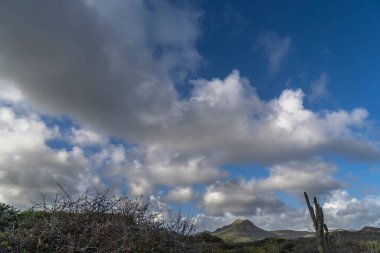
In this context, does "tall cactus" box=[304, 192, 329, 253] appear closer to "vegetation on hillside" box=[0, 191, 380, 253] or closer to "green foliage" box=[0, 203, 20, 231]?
"vegetation on hillside" box=[0, 191, 380, 253]

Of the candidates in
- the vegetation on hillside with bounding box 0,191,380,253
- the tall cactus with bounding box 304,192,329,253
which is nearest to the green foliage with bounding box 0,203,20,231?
the vegetation on hillside with bounding box 0,191,380,253

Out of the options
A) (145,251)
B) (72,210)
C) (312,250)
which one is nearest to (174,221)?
(145,251)

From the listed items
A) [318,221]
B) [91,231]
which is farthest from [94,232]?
[318,221]

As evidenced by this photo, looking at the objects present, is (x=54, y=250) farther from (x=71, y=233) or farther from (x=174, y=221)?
(x=174, y=221)

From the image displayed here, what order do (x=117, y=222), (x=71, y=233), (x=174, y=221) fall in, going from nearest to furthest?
(x=71, y=233), (x=117, y=222), (x=174, y=221)

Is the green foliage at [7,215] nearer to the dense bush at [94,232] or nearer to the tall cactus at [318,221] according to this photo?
the dense bush at [94,232]

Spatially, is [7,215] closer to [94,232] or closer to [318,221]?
[94,232]

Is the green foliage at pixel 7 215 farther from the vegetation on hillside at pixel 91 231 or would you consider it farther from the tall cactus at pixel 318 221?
the tall cactus at pixel 318 221

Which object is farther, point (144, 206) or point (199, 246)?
point (199, 246)

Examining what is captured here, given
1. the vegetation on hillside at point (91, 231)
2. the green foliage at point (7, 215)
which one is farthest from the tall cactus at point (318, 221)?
the green foliage at point (7, 215)

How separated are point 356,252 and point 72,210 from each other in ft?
52.0

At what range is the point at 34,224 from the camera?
11391mm

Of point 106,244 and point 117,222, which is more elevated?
point 117,222

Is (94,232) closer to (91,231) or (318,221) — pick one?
(91,231)
